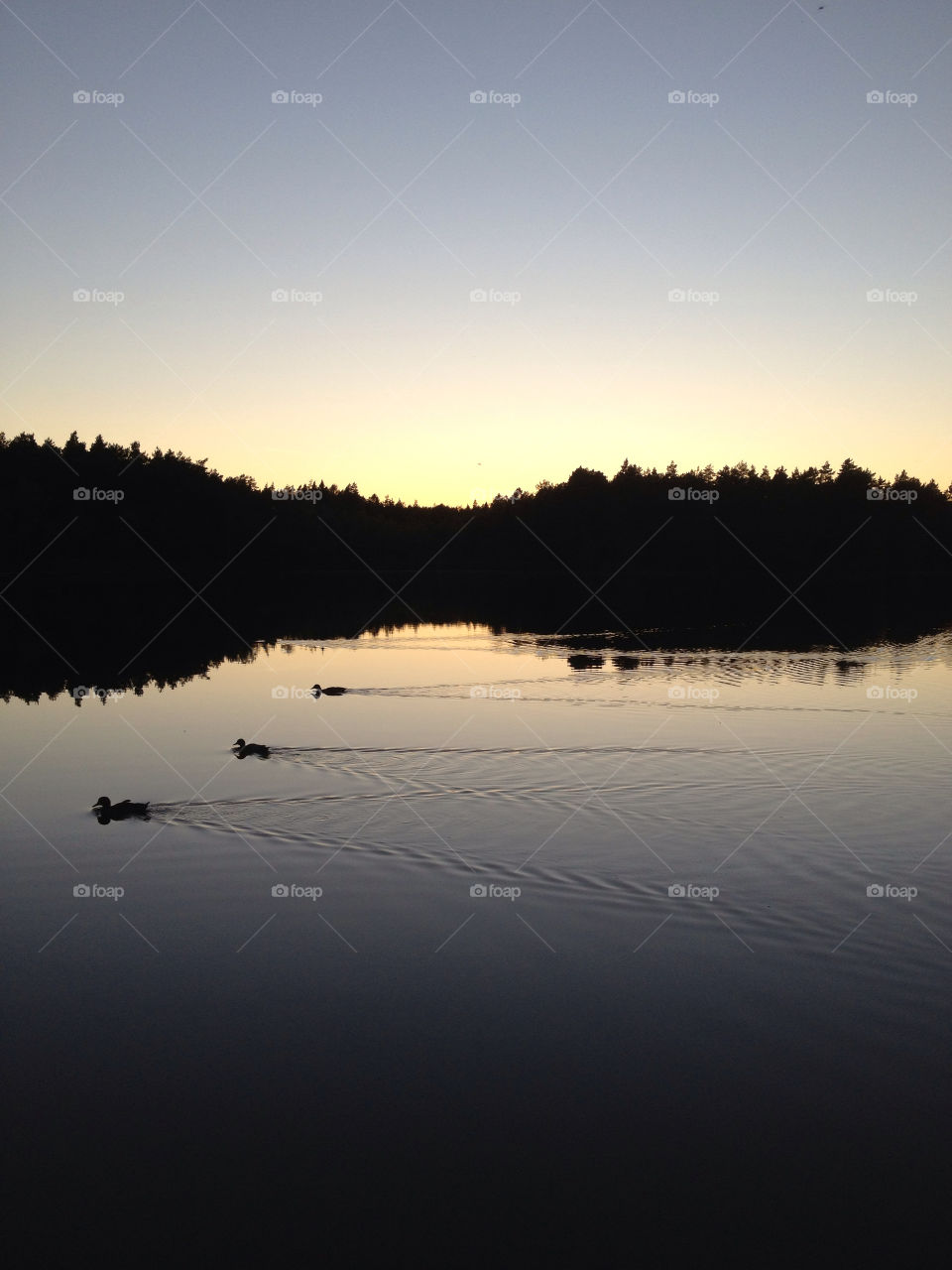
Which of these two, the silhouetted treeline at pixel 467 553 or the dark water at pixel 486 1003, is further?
the silhouetted treeline at pixel 467 553

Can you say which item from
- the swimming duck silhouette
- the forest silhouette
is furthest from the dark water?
the forest silhouette

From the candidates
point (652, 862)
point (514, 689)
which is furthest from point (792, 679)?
point (652, 862)

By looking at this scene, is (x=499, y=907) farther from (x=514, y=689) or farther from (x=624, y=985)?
(x=514, y=689)

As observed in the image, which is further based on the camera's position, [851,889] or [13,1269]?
[851,889]

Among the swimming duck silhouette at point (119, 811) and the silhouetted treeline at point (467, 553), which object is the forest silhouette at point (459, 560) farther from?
the swimming duck silhouette at point (119, 811)

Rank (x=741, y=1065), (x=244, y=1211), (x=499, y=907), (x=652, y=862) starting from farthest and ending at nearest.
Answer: (x=652, y=862) → (x=499, y=907) → (x=741, y=1065) → (x=244, y=1211)

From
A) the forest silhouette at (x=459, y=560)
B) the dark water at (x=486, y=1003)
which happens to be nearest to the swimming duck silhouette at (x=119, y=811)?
the dark water at (x=486, y=1003)

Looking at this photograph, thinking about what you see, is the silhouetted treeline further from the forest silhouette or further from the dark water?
the dark water

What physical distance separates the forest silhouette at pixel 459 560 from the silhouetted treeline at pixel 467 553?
277mm

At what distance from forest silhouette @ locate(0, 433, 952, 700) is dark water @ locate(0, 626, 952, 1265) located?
1711 centimetres

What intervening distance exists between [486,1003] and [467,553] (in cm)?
14062

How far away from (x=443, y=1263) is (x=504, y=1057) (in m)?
2.15

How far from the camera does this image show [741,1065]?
7324 mm

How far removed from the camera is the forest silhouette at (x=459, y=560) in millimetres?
55375
